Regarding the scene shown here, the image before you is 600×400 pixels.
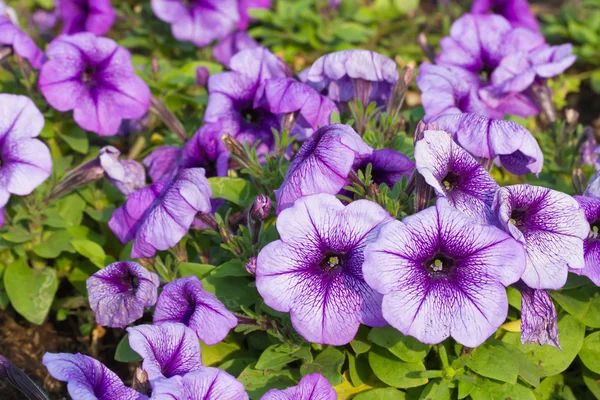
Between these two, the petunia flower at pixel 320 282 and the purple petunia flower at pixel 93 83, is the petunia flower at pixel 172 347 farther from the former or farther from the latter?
the purple petunia flower at pixel 93 83

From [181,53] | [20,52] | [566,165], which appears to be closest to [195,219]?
[20,52]

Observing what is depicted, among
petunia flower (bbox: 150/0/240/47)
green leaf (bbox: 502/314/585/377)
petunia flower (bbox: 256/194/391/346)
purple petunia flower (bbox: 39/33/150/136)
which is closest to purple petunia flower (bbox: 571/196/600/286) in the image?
green leaf (bbox: 502/314/585/377)

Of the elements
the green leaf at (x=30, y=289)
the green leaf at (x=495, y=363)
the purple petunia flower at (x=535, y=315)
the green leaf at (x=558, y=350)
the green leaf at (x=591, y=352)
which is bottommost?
the green leaf at (x=30, y=289)

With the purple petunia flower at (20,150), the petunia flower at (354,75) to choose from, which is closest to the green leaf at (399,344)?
the petunia flower at (354,75)

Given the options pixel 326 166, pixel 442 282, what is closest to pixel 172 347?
pixel 326 166

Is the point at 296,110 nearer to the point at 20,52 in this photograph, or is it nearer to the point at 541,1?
the point at 20,52

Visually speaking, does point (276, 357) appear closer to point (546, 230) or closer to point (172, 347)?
point (172, 347)
